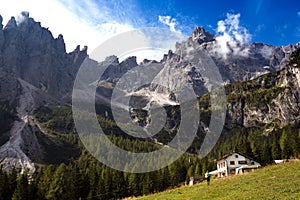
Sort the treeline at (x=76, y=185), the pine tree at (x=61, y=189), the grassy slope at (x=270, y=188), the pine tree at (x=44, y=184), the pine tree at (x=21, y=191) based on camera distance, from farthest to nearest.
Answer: the pine tree at (x=44, y=184) < the pine tree at (x=61, y=189) < the treeline at (x=76, y=185) < the pine tree at (x=21, y=191) < the grassy slope at (x=270, y=188)

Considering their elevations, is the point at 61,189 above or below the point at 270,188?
below

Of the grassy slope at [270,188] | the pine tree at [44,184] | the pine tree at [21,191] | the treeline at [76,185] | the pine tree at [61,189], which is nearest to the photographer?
the grassy slope at [270,188]

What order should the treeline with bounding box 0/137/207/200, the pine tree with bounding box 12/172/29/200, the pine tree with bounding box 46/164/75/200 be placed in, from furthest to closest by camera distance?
the pine tree with bounding box 46/164/75/200 → the treeline with bounding box 0/137/207/200 → the pine tree with bounding box 12/172/29/200

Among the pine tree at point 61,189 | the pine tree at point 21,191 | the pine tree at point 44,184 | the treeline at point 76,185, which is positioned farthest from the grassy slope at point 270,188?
the pine tree at point 44,184

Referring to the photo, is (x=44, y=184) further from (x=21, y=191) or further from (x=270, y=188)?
(x=270, y=188)

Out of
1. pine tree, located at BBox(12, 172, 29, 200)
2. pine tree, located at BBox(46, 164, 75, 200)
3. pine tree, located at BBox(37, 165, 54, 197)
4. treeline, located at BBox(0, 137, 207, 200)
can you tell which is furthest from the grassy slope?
pine tree, located at BBox(37, 165, 54, 197)

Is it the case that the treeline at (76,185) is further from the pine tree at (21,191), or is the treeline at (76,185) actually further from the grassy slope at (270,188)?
the grassy slope at (270,188)

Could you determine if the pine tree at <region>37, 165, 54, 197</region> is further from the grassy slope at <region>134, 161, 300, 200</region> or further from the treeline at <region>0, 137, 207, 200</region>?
the grassy slope at <region>134, 161, 300, 200</region>

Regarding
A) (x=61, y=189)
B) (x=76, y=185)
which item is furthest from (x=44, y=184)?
(x=76, y=185)

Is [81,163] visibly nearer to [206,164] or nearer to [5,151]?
[5,151]

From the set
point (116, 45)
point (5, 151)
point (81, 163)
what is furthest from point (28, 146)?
point (116, 45)

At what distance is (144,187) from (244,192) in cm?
7329

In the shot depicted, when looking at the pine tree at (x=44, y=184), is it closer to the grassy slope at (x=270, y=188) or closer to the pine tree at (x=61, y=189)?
the pine tree at (x=61, y=189)

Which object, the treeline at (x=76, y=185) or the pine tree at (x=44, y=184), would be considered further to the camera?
the pine tree at (x=44, y=184)
